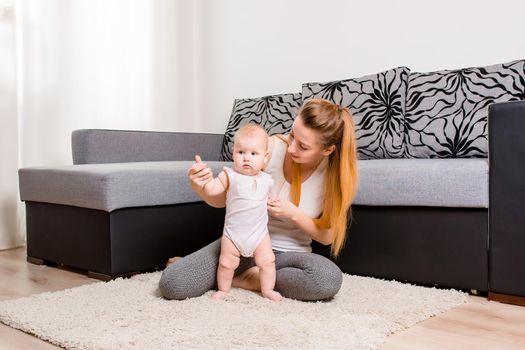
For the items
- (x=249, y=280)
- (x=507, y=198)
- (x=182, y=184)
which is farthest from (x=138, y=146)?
(x=507, y=198)

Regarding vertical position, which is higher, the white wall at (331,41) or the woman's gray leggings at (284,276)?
the white wall at (331,41)

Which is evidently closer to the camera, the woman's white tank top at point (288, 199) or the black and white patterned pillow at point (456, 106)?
the woman's white tank top at point (288, 199)

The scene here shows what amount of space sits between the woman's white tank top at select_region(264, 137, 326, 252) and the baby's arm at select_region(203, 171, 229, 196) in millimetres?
232

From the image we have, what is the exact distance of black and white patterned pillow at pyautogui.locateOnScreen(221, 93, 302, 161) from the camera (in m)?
2.96

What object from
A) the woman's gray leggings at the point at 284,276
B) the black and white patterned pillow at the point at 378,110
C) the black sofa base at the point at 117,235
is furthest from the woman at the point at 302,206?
the black and white patterned pillow at the point at 378,110

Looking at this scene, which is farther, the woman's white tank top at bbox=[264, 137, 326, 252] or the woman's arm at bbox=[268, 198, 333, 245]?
the woman's white tank top at bbox=[264, 137, 326, 252]

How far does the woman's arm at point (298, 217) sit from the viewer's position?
1.76 metres

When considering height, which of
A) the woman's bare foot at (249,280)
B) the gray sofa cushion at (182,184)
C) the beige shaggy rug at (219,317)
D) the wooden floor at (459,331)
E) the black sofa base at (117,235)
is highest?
the gray sofa cushion at (182,184)

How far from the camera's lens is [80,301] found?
69.2 inches

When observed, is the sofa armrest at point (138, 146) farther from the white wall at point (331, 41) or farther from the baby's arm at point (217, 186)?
the baby's arm at point (217, 186)

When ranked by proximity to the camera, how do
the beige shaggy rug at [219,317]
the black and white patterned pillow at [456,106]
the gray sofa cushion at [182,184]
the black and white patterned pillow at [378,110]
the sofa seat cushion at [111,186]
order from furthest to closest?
the black and white patterned pillow at [378,110]
the black and white patterned pillow at [456,106]
the sofa seat cushion at [111,186]
the gray sofa cushion at [182,184]
the beige shaggy rug at [219,317]

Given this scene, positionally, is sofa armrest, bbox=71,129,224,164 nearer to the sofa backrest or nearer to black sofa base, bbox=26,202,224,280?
black sofa base, bbox=26,202,224,280

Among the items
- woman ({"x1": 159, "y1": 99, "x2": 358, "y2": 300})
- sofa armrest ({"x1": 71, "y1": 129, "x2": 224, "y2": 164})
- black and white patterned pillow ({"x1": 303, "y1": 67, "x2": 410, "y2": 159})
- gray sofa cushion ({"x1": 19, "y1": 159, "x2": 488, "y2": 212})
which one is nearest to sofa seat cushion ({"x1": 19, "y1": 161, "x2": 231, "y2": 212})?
gray sofa cushion ({"x1": 19, "y1": 159, "x2": 488, "y2": 212})

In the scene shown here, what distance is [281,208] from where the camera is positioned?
5.77ft
